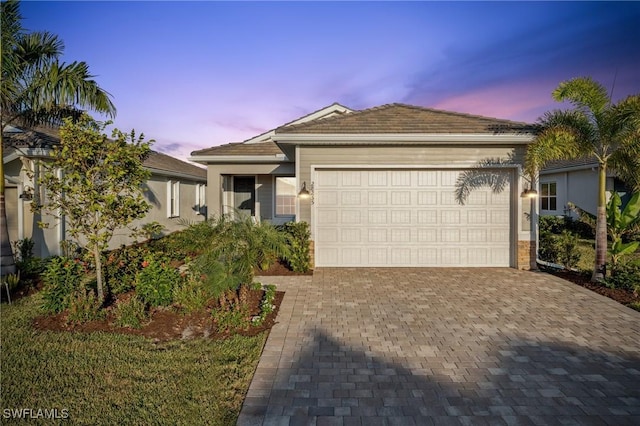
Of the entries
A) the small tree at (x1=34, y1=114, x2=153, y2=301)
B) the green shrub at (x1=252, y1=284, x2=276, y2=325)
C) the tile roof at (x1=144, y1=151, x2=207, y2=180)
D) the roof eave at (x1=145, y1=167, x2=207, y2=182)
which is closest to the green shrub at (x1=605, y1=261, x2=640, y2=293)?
the green shrub at (x1=252, y1=284, x2=276, y2=325)

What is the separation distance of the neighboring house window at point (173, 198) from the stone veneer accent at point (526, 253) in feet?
44.8

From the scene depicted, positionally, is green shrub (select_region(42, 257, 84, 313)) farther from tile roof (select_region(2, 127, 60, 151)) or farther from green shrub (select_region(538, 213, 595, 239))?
green shrub (select_region(538, 213, 595, 239))

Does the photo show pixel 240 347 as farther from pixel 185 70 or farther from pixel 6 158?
pixel 185 70

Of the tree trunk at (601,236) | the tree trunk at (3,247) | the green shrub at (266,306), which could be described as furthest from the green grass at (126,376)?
the tree trunk at (601,236)

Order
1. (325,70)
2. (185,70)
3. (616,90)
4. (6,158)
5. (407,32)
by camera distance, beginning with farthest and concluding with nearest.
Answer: (325,70) < (185,70) < (407,32) < (6,158) < (616,90)

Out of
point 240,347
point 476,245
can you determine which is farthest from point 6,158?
point 476,245

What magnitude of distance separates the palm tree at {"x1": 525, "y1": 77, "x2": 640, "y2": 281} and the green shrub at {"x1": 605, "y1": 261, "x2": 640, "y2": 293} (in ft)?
0.79

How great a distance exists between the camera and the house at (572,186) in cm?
1386

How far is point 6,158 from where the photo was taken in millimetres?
7820

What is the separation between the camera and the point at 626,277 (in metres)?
6.43

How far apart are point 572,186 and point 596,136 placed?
426 inches

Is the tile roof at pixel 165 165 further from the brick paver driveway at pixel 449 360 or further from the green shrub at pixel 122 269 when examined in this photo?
the brick paver driveway at pixel 449 360

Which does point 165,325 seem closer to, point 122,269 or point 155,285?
point 155,285

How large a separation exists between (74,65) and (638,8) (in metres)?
13.7
